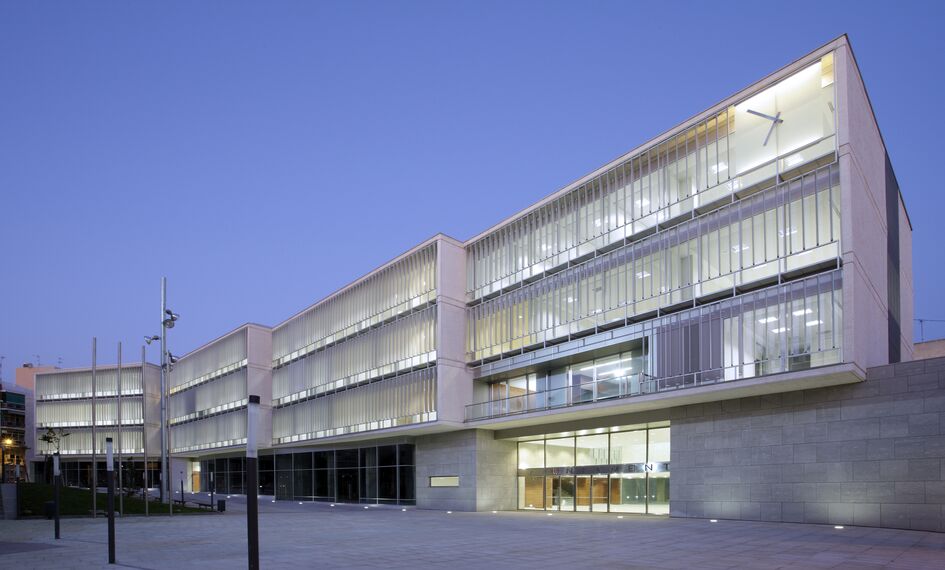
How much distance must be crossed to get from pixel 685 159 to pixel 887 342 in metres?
10.2

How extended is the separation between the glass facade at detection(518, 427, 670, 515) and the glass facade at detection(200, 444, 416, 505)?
802cm

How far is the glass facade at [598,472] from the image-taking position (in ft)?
106

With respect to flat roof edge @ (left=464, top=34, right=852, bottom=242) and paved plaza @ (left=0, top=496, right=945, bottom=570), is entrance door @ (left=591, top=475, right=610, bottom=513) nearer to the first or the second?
paved plaza @ (left=0, top=496, right=945, bottom=570)

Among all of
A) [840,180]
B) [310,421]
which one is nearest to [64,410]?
[310,421]

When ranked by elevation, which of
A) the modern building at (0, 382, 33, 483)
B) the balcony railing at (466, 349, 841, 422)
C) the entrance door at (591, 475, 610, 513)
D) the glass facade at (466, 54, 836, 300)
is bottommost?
the modern building at (0, 382, 33, 483)

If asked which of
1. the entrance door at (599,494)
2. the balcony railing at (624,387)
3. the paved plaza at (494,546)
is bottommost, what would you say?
the entrance door at (599,494)

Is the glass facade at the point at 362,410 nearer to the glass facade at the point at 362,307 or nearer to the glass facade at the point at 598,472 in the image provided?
the glass facade at the point at 362,307

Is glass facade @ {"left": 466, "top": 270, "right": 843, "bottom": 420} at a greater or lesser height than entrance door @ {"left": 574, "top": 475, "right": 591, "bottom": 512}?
greater

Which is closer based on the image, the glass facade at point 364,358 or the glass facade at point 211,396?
the glass facade at point 364,358

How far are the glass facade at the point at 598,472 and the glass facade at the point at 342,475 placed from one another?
802cm

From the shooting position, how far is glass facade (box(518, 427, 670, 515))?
32.2 meters

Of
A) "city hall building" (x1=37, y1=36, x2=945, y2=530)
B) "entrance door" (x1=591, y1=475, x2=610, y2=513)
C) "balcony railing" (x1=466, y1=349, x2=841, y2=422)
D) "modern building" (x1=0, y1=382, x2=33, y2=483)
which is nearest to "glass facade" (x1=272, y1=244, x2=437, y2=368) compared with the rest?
"city hall building" (x1=37, y1=36, x2=945, y2=530)

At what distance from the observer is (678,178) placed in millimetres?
29969

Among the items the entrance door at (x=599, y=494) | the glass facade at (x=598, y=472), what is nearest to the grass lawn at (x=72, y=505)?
the glass facade at (x=598, y=472)
